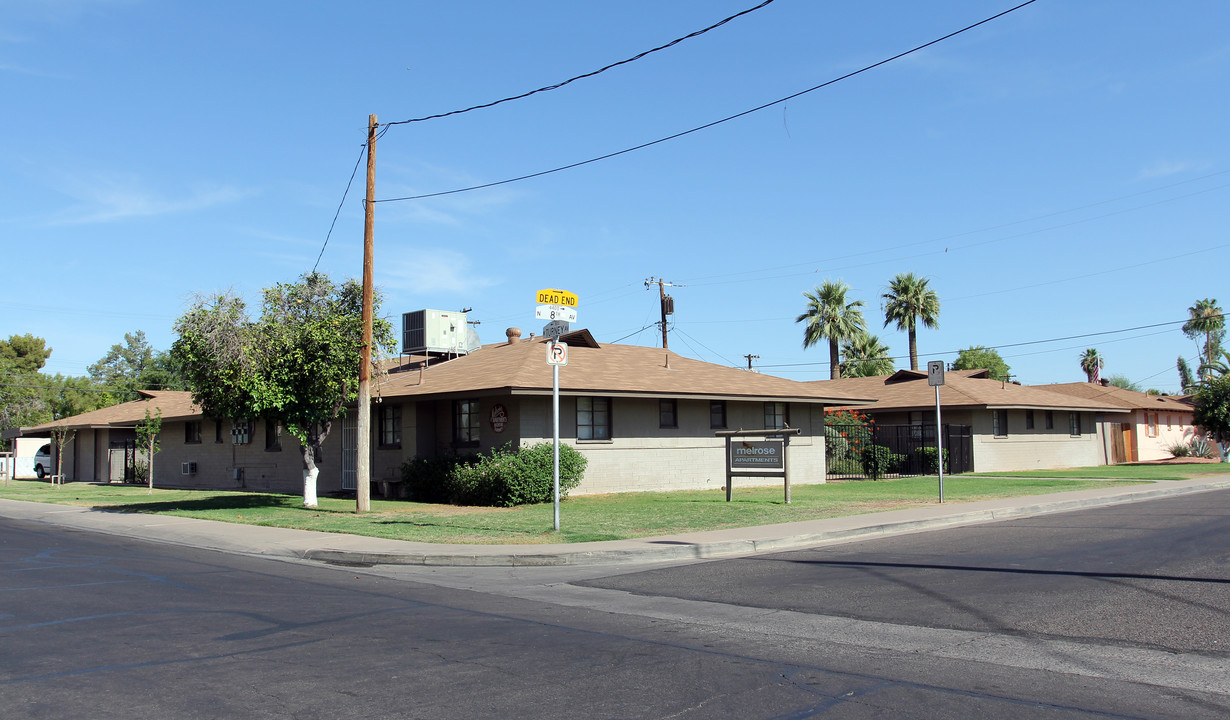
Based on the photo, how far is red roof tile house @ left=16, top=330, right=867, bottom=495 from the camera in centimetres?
2331

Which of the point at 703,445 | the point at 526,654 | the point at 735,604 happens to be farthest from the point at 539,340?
the point at 526,654

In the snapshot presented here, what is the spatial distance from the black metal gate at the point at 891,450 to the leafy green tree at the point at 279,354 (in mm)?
17939

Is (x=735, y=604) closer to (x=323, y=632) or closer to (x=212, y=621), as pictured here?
(x=323, y=632)

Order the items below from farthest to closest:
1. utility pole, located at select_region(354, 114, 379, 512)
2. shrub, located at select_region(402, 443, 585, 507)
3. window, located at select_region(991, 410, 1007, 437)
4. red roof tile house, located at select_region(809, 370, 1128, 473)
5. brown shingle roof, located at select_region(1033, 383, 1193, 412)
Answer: brown shingle roof, located at select_region(1033, 383, 1193, 412), window, located at select_region(991, 410, 1007, 437), red roof tile house, located at select_region(809, 370, 1128, 473), shrub, located at select_region(402, 443, 585, 507), utility pole, located at select_region(354, 114, 379, 512)

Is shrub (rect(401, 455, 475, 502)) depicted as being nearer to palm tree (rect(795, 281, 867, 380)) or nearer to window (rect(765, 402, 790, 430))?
window (rect(765, 402, 790, 430))

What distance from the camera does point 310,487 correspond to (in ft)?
71.0

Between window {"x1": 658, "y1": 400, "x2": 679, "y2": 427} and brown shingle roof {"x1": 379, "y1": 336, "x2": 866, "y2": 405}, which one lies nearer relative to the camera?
brown shingle roof {"x1": 379, "y1": 336, "x2": 866, "y2": 405}

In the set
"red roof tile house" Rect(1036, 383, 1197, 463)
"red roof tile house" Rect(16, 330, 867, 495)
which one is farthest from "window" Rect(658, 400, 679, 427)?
"red roof tile house" Rect(1036, 383, 1197, 463)

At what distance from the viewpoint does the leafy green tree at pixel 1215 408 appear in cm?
4119

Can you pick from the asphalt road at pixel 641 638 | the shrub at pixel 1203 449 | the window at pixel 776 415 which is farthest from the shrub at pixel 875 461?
the shrub at pixel 1203 449

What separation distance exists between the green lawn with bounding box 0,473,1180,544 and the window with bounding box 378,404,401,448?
7.67 ft

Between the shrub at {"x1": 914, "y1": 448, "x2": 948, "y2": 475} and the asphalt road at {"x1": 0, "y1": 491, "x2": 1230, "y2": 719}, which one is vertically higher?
the shrub at {"x1": 914, "y1": 448, "x2": 948, "y2": 475}

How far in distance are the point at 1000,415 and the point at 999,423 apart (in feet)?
1.14

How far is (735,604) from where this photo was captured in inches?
364
